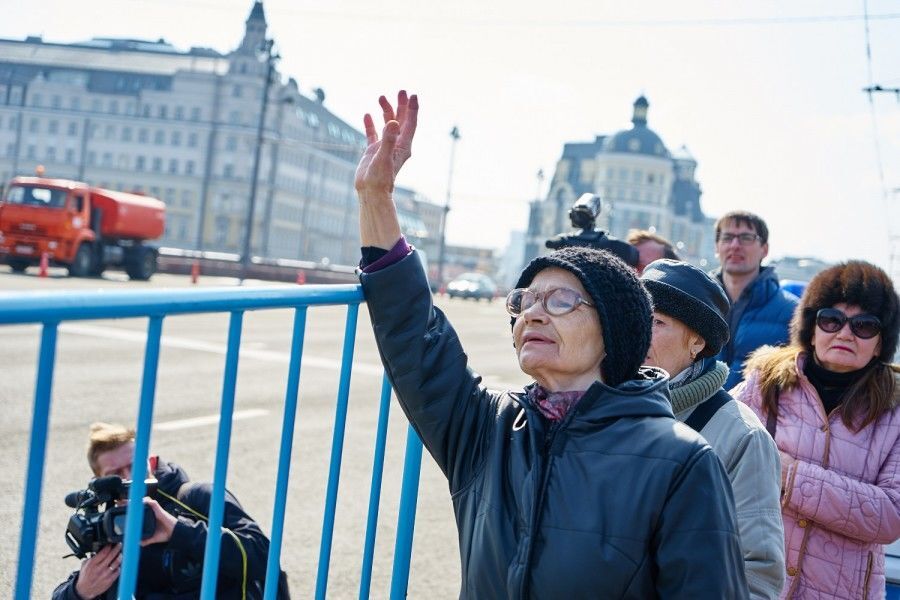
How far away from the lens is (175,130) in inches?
3674

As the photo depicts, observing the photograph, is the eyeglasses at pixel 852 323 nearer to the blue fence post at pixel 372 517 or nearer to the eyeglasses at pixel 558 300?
the eyeglasses at pixel 558 300

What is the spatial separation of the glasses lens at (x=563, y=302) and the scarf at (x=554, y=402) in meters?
0.18

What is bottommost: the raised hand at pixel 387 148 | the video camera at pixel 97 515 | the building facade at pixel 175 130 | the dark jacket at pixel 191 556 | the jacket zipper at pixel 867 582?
the dark jacket at pixel 191 556

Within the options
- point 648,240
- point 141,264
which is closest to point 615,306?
point 648,240

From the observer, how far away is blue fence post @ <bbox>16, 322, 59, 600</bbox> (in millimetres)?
1476

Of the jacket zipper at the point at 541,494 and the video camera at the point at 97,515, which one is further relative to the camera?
the video camera at the point at 97,515

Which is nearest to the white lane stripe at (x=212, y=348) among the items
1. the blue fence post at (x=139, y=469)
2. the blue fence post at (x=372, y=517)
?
the blue fence post at (x=372, y=517)

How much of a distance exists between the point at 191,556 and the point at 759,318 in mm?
3275

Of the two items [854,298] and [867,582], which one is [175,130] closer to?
[854,298]

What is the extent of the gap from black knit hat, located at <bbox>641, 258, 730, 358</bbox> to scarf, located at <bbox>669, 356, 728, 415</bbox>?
0.27ft

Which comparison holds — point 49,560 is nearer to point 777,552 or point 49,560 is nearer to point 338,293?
point 338,293

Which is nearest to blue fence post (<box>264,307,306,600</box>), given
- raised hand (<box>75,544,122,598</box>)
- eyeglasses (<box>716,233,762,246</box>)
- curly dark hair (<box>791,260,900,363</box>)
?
raised hand (<box>75,544,122,598</box>)

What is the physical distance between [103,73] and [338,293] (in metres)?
103

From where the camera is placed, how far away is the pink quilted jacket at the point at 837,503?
9.30 feet
